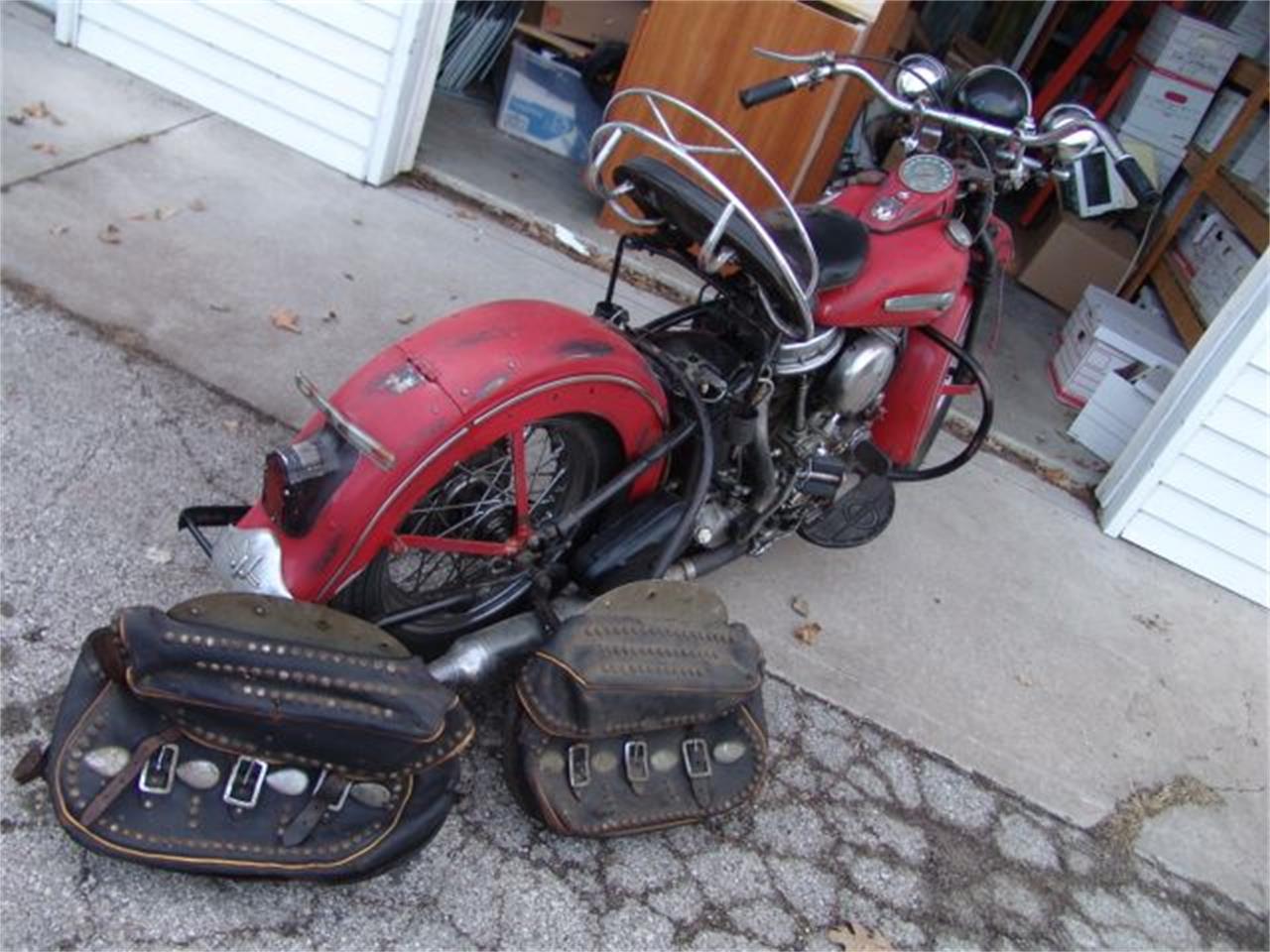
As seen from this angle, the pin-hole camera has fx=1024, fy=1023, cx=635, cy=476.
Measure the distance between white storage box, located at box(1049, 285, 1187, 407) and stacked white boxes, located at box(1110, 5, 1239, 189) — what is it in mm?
1234

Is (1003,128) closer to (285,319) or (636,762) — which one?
(636,762)

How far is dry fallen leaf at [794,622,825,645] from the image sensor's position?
293cm

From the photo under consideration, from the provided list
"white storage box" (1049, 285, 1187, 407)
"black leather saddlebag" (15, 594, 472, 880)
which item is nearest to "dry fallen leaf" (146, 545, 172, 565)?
"black leather saddlebag" (15, 594, 472, 880)

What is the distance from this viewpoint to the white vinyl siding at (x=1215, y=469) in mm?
3645

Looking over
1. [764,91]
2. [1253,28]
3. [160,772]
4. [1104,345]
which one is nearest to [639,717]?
[160,772]

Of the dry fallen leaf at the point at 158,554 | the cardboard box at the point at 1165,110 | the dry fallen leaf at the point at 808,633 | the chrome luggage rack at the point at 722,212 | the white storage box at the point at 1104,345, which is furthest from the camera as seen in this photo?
the cardboard box at the point at 1165,110

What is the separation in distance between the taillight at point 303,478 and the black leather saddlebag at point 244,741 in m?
0.16

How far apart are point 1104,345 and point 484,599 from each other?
3445mm

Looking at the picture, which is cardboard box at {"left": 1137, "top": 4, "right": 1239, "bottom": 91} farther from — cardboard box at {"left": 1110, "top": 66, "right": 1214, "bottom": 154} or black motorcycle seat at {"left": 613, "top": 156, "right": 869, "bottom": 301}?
black motorcycle seat at {"left": 613, "top": 156, "right": 869, "bottom": 301}

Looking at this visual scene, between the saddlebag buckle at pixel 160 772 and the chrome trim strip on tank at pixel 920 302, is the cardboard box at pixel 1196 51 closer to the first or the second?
the chrome trim strip on tank at pixel 920 302

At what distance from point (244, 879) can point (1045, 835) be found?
1924 mm

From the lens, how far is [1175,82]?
18.5 feet

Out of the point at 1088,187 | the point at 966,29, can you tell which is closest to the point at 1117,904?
the point at 1088,187

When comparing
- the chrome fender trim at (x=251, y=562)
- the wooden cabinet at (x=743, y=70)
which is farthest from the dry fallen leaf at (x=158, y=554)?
the wooden cabinet at (x=743, y=70)
